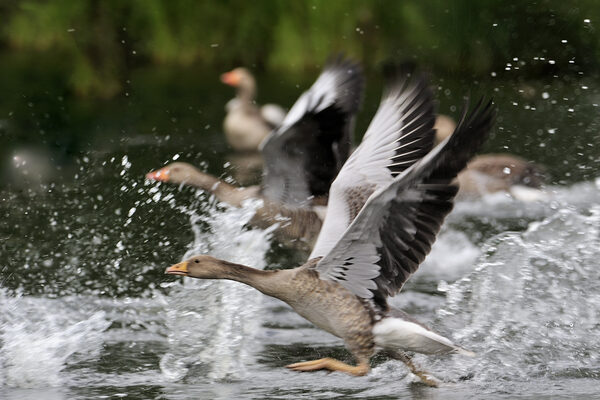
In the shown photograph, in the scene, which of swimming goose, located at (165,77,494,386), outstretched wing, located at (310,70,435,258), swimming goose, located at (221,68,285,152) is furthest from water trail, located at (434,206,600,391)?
swimming goose, located at (221,68,285,152)

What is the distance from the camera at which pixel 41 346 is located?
5.45 metres

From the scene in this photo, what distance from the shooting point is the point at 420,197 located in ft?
16.7

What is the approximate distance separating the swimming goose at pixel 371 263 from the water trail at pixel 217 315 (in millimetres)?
511

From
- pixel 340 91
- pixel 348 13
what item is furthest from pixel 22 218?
pixel 348 13

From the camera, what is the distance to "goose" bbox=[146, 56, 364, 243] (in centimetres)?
708


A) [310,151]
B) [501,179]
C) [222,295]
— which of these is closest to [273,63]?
[501,179]

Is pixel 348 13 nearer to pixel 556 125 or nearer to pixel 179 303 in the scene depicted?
pixel 556 125

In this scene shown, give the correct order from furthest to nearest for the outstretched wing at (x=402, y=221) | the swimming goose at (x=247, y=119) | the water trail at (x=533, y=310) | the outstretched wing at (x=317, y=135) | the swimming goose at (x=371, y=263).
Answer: the swimming goose at (x=247, y=119) → the outstretched wing at (x=317, y=135) → the water trail at (x=533, y=310) → the swimming goose at (x=371, y=263) → the outstretched wing at (x=402, y=221)

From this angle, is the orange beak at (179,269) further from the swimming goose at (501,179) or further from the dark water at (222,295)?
the swimming goose at (501,179)

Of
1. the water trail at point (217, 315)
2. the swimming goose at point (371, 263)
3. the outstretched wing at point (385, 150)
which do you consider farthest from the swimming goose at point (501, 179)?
the swimming goose at point (371, 263)

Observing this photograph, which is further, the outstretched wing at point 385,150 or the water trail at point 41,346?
the outstretched wing at point 385,150

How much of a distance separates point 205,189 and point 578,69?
8018 mm

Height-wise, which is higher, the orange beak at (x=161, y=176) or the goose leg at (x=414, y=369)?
the orange beak at (x=161, y=176)

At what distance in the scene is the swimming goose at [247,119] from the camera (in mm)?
12250
